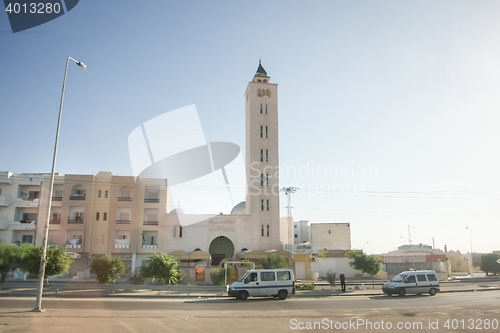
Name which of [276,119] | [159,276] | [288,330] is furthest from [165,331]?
[276,119]

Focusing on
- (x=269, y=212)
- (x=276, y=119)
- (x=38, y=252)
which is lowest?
(x=38, y=252)

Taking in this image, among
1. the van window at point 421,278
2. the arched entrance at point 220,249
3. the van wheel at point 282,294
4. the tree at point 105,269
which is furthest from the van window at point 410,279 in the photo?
the arched entrance at point 220,249

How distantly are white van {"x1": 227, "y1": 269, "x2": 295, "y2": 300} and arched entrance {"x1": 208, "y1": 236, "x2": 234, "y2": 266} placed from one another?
27.3m

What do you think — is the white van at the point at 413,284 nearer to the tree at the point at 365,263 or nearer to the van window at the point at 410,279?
the van window at the point at 410,279

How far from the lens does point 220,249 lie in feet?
156

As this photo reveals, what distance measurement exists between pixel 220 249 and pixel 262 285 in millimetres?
27956

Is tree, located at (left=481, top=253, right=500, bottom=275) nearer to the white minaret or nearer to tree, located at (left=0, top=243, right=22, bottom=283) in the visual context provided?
the white minaret

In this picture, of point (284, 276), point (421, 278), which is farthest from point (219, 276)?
point (421, 278)

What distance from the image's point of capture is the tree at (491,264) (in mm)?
48375

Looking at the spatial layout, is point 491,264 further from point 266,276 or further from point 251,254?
point 266,276

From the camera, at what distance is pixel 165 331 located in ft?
35.9

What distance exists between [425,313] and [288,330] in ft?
21.4

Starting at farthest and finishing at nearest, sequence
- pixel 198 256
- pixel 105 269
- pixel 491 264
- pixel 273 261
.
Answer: pixel 491 264 < pixel 273 261 < pixel 198 256 < pixel 105 269

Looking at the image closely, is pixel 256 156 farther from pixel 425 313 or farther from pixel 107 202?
pixel 425 313
